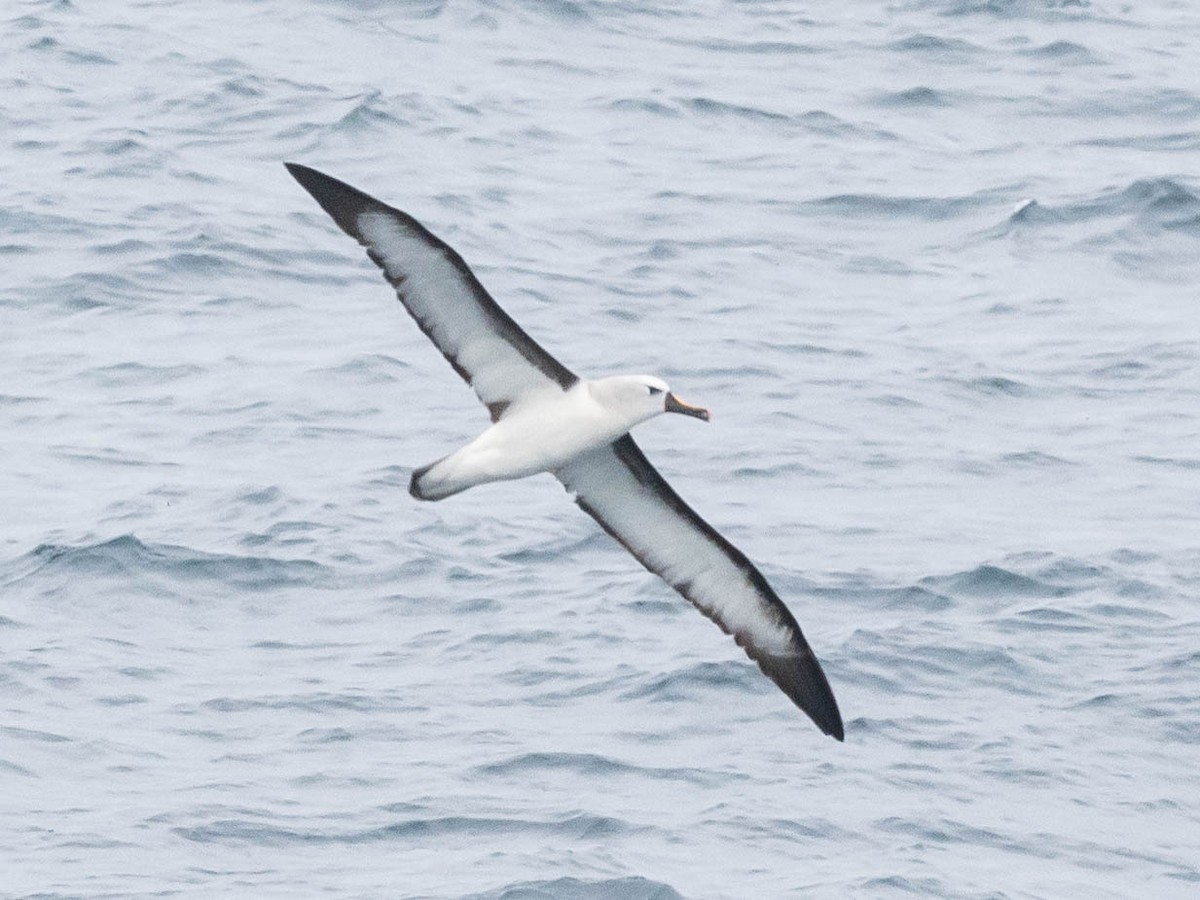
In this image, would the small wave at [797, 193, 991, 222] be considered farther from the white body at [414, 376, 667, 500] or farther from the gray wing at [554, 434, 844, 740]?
the white body at [414, 376, 667, 500]

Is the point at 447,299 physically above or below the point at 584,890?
above

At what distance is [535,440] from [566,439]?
5.6 inches

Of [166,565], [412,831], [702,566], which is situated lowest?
[412,831]

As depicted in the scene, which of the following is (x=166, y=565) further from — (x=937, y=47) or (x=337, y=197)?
(x=937, y=47)

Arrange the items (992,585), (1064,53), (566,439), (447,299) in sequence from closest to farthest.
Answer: (447,299) < (566,439) < (992,585) < (1064,53)

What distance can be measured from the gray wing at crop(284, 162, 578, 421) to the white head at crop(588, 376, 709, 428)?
0.77 feet

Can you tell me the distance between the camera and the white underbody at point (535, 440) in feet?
39.6

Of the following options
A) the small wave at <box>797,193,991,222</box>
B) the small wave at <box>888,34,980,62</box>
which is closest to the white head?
the small wave at <box>797,193,991,222</box>

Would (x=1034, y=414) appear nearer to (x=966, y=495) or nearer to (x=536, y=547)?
(x=966, y=495)

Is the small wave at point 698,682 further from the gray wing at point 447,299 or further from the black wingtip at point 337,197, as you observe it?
the black wingtip at point 337,197

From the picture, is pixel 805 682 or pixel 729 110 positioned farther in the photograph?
pixel 729 110

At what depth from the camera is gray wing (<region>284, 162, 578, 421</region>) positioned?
11656mm

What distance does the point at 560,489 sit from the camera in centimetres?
1789

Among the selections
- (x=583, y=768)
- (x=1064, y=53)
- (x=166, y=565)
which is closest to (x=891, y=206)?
(x=1064, y=53)
